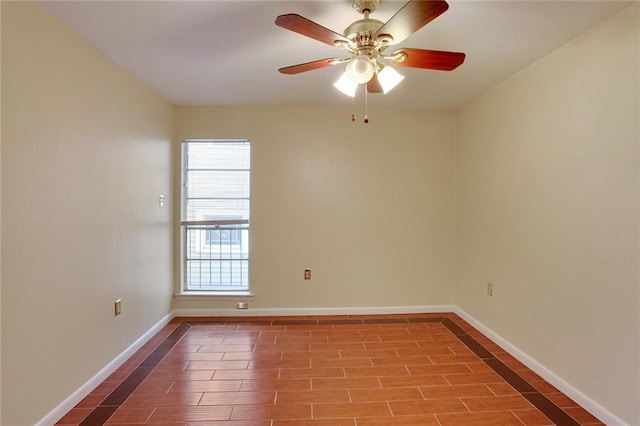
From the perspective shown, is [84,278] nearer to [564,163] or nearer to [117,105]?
[117,105]

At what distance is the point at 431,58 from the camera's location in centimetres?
177

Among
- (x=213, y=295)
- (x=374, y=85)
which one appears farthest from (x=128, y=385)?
(x=374, y=85)

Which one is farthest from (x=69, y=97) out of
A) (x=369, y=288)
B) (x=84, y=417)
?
(x=369, y=288)

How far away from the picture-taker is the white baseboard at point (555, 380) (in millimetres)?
1907

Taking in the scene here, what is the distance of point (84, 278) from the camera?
218 cm

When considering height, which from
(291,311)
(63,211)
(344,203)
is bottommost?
(291,311)

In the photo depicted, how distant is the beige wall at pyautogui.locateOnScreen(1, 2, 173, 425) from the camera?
1654mm

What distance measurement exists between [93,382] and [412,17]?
2867 mm

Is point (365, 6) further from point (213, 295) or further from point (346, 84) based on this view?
point (213, 295)

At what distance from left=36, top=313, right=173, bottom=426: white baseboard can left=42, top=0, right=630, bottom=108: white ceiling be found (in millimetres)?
2230

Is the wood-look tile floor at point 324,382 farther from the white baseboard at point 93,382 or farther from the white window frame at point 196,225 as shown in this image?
the white window frame at point 196,225

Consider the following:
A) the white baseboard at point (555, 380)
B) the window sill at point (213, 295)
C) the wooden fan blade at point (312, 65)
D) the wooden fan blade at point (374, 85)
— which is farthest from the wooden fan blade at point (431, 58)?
the window sill at point (213, 295)

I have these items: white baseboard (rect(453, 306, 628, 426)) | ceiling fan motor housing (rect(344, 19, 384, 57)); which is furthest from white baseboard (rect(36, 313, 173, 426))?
white baseboard (rect(453, 306, 628, 426))

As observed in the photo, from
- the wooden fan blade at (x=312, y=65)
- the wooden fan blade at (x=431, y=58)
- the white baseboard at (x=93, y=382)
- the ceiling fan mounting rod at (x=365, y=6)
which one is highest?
A: the ceiling fan mounting rod at (x=365, y=6)
